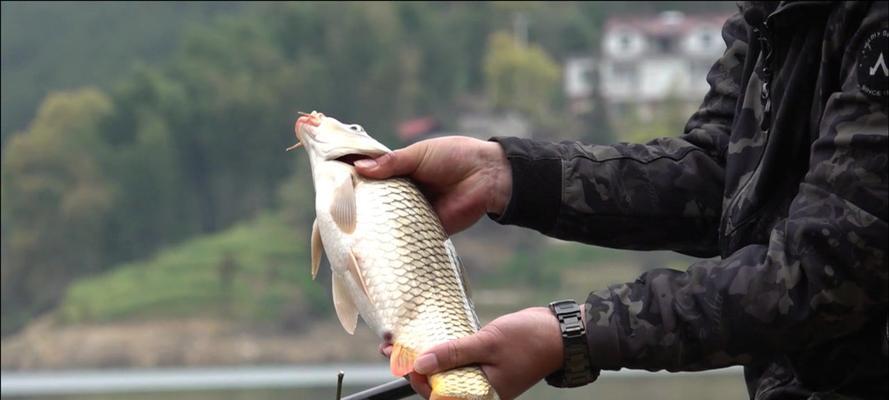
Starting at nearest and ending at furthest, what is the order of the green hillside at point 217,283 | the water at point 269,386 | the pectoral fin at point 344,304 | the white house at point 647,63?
the pectoral fin at point 344,304
the water at point 269,386
the green hillside at point 217,283
the white house at point 647,63

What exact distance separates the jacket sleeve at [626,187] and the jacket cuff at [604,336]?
341 mm

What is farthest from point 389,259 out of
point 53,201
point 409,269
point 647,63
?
point 647,63

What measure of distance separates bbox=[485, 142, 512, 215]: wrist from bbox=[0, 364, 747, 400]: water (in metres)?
2.25

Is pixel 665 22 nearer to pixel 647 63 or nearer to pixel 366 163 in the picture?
pixel 647 63

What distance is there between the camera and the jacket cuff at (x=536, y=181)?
6.17 feet

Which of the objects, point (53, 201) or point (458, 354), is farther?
point (53, 201)

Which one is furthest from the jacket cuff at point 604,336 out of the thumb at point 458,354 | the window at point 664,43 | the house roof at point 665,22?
the window at point 664,43

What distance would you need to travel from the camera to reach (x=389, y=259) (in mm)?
1797

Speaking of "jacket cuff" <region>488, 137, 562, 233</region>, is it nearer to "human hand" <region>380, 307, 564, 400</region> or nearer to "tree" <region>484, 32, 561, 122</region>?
"human hand" <region>380, 307, 564, 400</region>

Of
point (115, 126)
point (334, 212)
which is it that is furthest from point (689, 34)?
point (334, 212)

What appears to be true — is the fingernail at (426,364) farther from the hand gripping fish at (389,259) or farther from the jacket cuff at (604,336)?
the jacket cuff at (604,336)

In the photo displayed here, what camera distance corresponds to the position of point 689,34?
6004 millimetres

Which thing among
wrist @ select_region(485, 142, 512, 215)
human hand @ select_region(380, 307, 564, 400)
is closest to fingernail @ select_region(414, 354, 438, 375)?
human hand @ select_region(380, 307, 564, 400)

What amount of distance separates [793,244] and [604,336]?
0.75 ft
